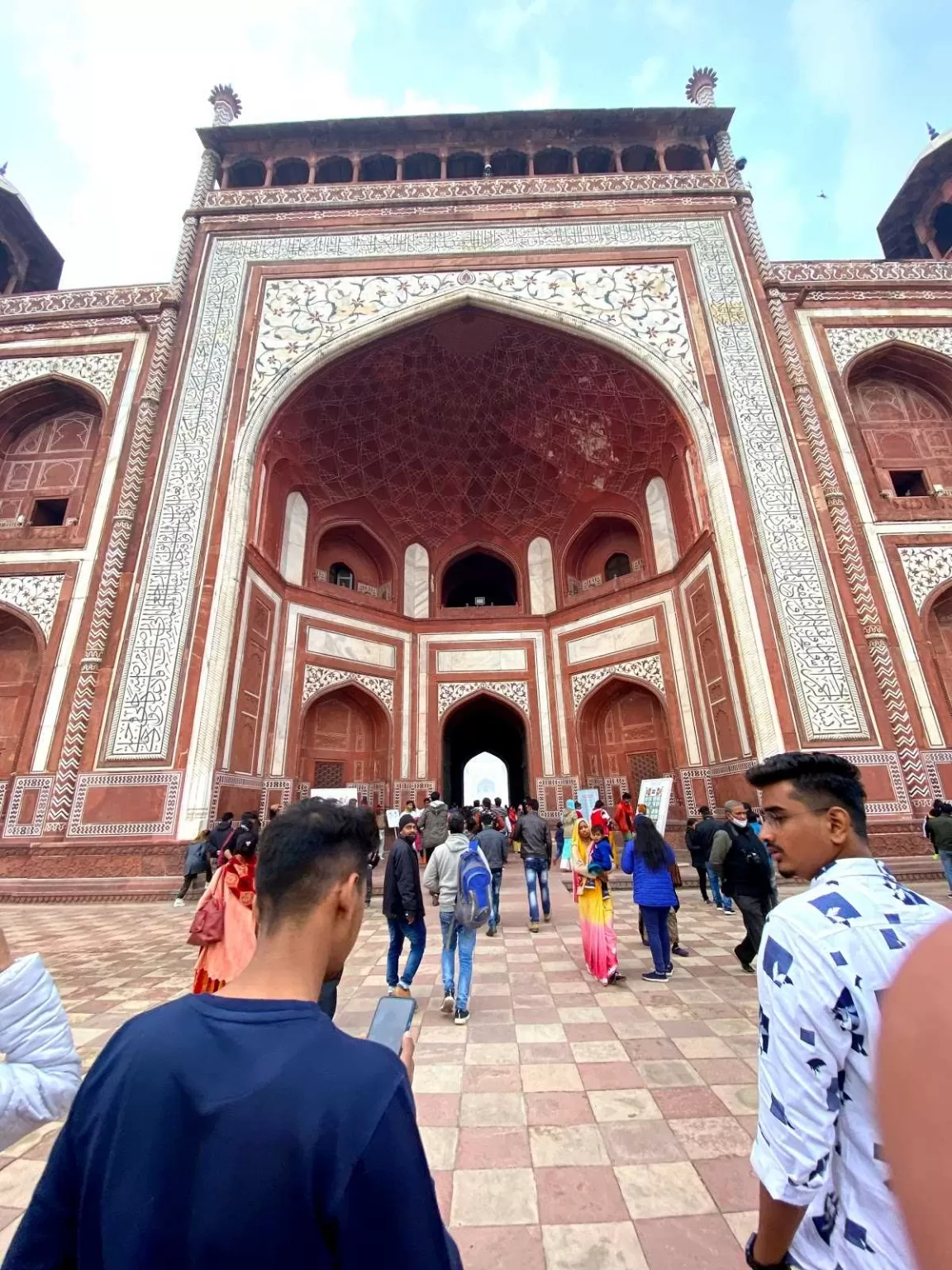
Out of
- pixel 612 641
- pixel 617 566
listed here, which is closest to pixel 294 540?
pixel 612 641

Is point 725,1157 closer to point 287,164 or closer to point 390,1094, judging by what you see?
point 390,1094

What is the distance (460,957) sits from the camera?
309 cm

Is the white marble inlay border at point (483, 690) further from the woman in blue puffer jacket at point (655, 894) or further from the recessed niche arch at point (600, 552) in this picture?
the woman in blue puffer jacket at point (655, 894)

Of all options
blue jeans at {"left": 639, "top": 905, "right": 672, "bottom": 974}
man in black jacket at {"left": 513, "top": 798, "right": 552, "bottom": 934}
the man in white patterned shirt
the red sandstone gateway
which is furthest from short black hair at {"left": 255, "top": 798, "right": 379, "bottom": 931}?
the red sandstone gateway

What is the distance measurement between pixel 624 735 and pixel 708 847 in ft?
17.7

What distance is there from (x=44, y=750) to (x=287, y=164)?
13.3 m

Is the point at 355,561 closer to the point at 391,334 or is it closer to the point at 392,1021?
the point at 391,334

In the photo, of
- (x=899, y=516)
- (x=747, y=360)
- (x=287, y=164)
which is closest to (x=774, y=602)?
(x=899, y=516)

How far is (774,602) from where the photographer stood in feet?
27.8

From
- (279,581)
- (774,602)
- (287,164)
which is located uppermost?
(287,164)

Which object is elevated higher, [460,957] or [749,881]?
[749,881]

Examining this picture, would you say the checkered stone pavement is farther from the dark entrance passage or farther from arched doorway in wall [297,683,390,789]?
the dark entrance passage

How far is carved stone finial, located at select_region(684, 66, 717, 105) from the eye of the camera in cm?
1326

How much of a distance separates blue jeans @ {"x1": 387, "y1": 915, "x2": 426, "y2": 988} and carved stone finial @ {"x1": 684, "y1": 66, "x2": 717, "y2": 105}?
57.5ft
